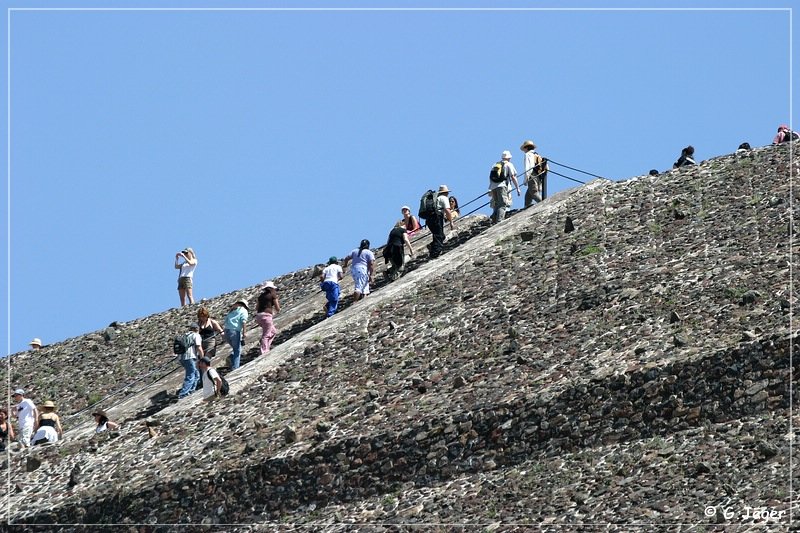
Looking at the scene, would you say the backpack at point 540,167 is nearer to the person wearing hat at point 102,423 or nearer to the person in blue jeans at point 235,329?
the person in blue jeans at point 235,329

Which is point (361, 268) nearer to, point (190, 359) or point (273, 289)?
point (273, 289)

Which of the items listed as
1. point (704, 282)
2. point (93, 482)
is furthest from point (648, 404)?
point (93, 482)

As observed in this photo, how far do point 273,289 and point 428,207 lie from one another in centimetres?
544

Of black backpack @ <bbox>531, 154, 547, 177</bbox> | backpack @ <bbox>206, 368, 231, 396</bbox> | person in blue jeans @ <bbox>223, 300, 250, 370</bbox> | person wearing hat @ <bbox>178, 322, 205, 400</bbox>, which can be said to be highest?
black backpack @ <bbox>531, 154, 547, 177</bbox>

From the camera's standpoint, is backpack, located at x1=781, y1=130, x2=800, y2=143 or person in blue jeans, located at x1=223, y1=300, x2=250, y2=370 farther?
backpack, located at x1=781, y1=130, x2=800, y2=143

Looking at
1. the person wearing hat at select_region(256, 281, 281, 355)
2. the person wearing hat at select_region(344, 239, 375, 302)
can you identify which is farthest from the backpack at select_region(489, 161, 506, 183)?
the person wearing hat at select_region(256, 281, 281, 355)

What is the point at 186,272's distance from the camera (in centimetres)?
5550

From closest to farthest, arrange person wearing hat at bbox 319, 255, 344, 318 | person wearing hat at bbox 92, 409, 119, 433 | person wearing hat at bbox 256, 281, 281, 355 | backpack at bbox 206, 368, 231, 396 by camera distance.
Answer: backpack at bbox 206, 368, 231, 396
person wearing hat at bbox 92, 409, 119, 433
person wearing hat at bbox 256, 281, 281, 355
person wearing hat at bbox 319, 255, 344, 318

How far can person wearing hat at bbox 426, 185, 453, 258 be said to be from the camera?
51.4 metres

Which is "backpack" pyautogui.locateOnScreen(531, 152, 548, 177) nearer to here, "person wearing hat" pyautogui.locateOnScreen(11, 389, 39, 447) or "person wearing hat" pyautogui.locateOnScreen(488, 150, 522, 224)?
"person wearing hat" pyautogui.locateOnScreen(488, 150, 522, 224)

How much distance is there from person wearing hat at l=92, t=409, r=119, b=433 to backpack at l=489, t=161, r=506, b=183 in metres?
12.2

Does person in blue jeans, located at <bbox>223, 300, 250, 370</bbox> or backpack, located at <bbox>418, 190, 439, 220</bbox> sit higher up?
backpack, located at <bbox>418, 190, 439, 220</bbox>

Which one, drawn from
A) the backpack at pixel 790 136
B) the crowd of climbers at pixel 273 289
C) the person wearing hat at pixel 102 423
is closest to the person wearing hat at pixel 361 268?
the crowd of climbers at pixel 273 289

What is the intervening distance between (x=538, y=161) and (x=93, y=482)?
53.3ft
